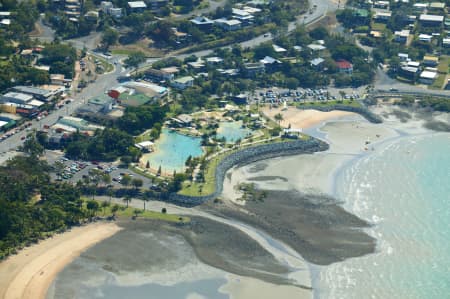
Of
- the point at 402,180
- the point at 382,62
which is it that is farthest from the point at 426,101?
the point at 402,180

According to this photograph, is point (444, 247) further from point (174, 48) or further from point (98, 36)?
point (98, 36)

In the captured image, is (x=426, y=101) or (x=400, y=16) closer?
(x=426, y=101)

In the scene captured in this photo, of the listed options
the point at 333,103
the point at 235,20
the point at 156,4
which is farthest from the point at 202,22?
the point at 333,103

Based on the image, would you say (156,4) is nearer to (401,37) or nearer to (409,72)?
(401,37)

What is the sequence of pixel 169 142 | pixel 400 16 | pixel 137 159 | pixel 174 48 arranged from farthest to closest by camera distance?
pixel 400 16, pixel 174 48, pixel 169 142, pixel 137 159

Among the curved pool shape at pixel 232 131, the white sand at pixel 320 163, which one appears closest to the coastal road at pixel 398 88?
the white sand at pixel 320 163

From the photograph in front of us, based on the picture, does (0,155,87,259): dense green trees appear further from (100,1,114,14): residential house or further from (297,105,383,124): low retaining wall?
(100,1,114,14): residential house

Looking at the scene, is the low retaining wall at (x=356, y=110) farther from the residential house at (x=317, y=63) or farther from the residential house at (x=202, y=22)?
the residential house at (x=202, y=22)
